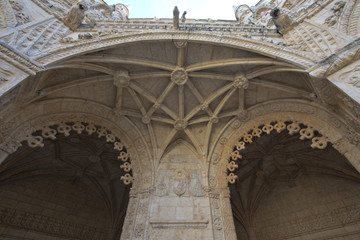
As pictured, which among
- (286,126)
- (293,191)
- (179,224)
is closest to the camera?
(179,224)

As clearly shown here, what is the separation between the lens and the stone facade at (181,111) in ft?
16.3

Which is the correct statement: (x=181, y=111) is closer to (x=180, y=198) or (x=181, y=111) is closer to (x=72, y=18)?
(x=180, y=198)

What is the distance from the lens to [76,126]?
6523 mm

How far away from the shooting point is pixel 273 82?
6430 millimetres

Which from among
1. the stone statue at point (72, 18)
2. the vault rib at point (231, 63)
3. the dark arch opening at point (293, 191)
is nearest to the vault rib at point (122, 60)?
the vault rib at point (231, 63)

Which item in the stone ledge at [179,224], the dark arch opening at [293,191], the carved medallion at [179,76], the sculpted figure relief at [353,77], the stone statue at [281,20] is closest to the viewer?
the sculpted figure relief at [353,77]

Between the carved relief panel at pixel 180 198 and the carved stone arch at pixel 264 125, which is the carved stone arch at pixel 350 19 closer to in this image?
the carved stone arch at pixel 264 125

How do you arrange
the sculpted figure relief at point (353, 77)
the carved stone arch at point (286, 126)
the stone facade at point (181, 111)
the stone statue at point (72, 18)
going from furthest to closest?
the stone statue at point (72, 18), the carved stone arch at point (286, 126), the stone facade at point (181, 111), the sculpted figure relief at point (353, 77)

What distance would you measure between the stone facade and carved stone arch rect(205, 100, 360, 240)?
0.10ft

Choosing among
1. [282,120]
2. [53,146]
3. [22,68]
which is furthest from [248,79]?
[53,146]

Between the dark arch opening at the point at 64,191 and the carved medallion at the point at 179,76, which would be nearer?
the carved medallion at the point at 179,76

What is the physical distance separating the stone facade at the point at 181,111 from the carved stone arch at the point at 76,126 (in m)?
0.03

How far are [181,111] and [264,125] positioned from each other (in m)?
2.61

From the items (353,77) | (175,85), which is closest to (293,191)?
(175,85)
